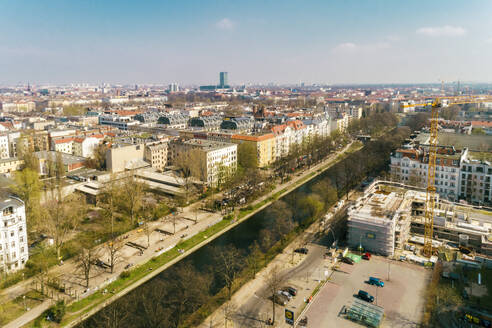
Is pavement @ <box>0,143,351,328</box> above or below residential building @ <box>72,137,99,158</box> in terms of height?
below

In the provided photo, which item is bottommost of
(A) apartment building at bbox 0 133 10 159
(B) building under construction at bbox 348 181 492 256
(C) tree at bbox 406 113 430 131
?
(B) building under construction at bbox 348 181 492 256

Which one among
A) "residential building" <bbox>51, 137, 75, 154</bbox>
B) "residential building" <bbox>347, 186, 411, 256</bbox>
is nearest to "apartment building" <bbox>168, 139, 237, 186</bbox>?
"residential building" <bbox>51, 137, 75, 154</bbox>

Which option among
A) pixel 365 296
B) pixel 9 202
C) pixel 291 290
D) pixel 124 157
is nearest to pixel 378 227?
pixel 365 296

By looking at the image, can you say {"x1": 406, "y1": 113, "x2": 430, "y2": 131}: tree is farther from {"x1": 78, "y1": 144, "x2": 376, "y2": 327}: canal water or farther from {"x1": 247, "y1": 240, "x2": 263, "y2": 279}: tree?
{"x1": 247, "y1": 240, "x2": 263, "y2": 279}: tree

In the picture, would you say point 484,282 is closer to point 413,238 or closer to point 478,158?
point 413,238

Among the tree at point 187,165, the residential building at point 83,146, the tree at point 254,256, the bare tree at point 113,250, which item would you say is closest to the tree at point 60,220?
the bare tree at point 113,250

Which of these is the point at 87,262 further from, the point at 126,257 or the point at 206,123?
the point at 206,123

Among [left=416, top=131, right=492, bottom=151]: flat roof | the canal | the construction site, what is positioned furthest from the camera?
[left=416, top=131, right=492, bottom=151]: flat roof

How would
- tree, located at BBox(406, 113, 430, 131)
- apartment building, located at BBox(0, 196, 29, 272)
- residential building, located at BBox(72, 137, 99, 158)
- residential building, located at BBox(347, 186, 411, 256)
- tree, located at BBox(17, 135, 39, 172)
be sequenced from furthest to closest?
tree, located at BBox(406, 113, 430, 131)
residential building, located at BBox(72, 137, 99, 158)
tree, located at BBox(17, 135, 39, 172)
residential building, located at BBox(347, 186, 411, 256)
apartment building, located at BBox(0, 196, 29, 272)
